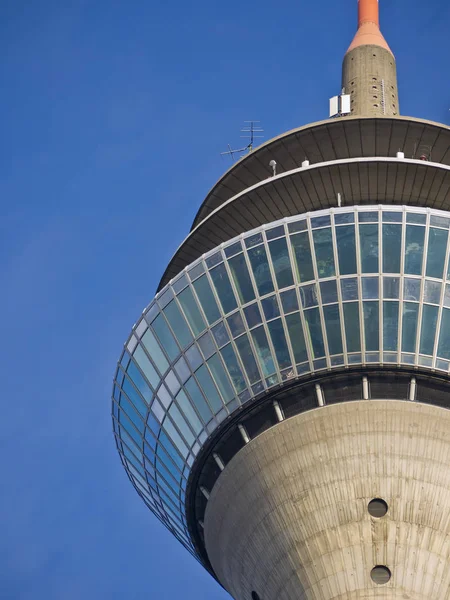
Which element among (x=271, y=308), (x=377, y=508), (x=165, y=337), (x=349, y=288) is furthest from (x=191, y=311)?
(x=377, y=508)

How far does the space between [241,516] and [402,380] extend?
21.6ft

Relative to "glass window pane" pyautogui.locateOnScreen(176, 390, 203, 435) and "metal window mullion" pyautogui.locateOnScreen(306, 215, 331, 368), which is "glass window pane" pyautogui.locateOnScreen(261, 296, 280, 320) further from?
"glass window pane" pyautogui.locateOnScreen(176, 390, 203, 435)

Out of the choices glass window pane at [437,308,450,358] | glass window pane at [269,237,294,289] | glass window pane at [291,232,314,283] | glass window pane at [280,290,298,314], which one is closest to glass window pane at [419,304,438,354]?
glass window pane at [437,308,450,358]

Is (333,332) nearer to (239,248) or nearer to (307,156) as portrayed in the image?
(239,248)

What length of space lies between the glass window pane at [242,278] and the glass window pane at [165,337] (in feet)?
10.4

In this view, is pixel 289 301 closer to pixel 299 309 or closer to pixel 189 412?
pixel 299 309

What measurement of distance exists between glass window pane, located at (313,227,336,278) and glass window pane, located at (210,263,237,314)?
10.0 ft

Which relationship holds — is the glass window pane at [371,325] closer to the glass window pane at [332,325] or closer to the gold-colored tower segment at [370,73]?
the glass window pane at [332,325]

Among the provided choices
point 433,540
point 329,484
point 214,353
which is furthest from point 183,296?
point 433,540

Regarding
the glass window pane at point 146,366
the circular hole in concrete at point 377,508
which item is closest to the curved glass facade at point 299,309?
the glass window pane at point 146,366

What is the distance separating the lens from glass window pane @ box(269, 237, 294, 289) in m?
41.4

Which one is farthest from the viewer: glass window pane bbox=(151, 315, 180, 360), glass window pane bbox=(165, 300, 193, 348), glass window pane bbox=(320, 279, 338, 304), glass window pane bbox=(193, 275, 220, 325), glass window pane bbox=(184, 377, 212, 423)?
glass window pane bbox=(151, 315, 180, 360)

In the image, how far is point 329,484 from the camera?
38969 millimetres

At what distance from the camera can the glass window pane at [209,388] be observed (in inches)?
1651
